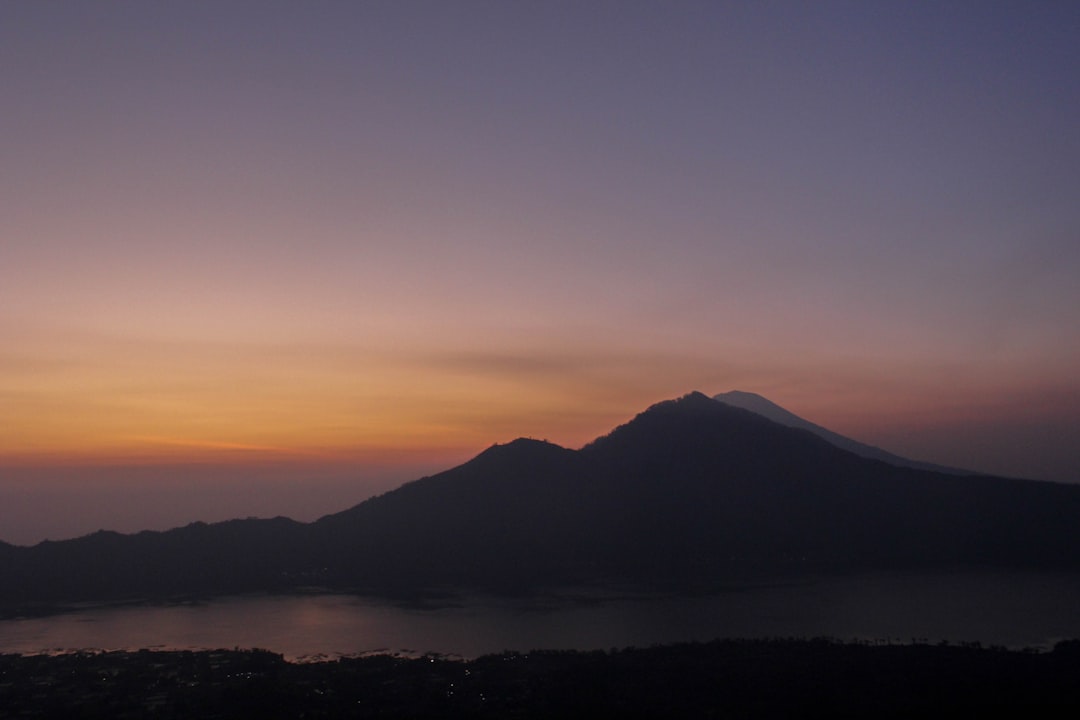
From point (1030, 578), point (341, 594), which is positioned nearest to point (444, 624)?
point (341, 594)

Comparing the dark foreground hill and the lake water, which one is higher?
the dark foreground hill

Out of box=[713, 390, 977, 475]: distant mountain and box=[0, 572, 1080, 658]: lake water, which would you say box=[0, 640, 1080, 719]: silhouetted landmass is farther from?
box=[713, 390, 977, 475]: distant mountain

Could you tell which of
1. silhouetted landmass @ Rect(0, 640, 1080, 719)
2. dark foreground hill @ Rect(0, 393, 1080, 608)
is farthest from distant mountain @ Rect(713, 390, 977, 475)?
silhouetted landmass @ Rect(0, 640, 1080, 719)

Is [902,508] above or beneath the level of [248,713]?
above

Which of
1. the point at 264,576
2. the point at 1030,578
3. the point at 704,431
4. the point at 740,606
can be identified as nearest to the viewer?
the point at 740,606

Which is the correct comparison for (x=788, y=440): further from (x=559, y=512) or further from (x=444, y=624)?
(x=444, y=624)

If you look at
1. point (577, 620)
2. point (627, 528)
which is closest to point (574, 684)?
point (577, 620)

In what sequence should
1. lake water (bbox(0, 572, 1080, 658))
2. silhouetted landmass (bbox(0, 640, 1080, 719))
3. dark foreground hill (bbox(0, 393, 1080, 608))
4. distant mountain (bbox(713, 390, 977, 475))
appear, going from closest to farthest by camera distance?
silhouetted landmass (bbox(0, 640, 1080, 719)), lake water (bbox(0, 572, 1080, 658)), dark foreground hill (bbox(0, 393, 1080, 608)), distant mountain (bbox(713, 390, 977, 475))
